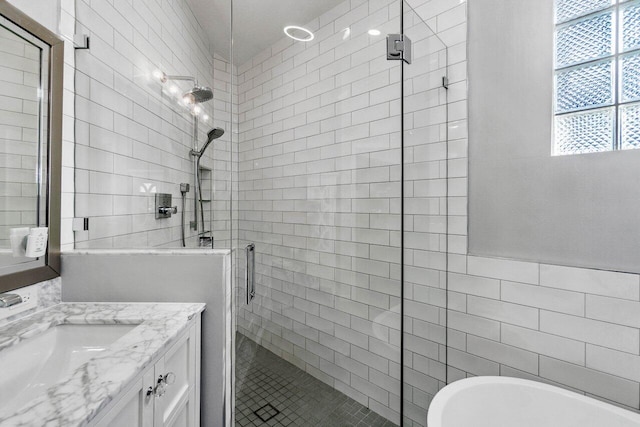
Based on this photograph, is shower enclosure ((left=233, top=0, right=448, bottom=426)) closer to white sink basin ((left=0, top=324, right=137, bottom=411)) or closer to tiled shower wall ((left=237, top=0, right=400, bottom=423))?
tiled shower wall ((left=237, top=0, right=400, bottom=423))

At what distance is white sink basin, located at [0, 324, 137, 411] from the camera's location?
3.05 ft

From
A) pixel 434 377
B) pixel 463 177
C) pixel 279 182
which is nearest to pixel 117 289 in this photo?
pixel 279 182

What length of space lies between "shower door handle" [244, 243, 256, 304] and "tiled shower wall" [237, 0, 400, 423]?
0.05 metres

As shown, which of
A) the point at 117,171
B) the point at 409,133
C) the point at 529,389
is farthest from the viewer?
the point at 409,133

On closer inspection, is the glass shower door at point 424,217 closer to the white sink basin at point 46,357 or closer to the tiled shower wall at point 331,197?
the tiled shower wall at point 331,197

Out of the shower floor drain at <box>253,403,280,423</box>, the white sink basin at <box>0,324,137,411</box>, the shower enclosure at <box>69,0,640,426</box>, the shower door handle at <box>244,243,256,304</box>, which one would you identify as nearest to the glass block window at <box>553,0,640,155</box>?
the shower enclosure at <box>69,0,640,426</box>

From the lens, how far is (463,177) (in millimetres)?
1687

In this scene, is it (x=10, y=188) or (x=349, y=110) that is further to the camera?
(x=349, y=110)

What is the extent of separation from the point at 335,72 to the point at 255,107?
1.50 ft

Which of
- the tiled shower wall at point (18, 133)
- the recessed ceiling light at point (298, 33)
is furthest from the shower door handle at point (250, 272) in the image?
the recessed ceiling light at point (298, 33)

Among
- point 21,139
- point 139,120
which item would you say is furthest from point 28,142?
point 139,120

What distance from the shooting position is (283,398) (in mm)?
1537

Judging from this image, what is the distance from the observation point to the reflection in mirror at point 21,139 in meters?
1.13

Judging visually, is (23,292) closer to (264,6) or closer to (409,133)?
(264,6)
